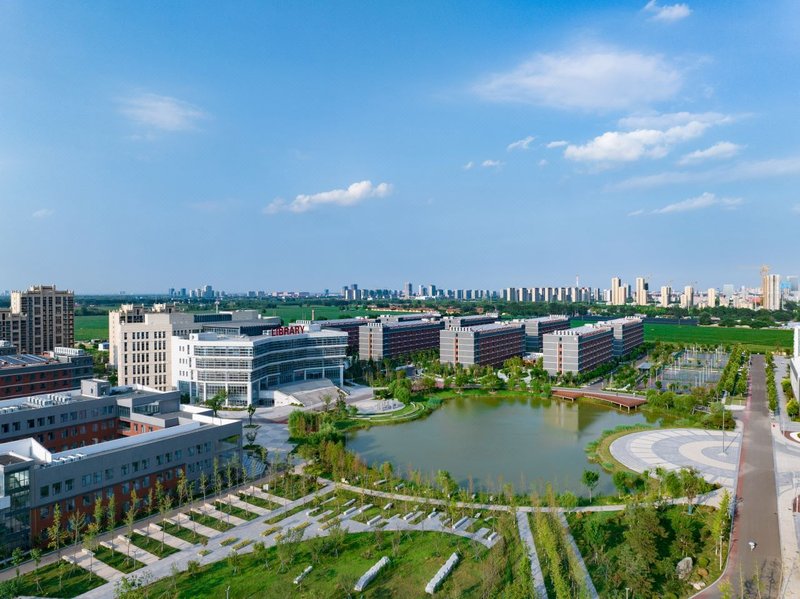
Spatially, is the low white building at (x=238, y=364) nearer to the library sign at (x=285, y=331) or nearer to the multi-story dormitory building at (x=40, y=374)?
the library sign at (x=285, y=331)

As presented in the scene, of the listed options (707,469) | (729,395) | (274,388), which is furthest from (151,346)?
(729,395)

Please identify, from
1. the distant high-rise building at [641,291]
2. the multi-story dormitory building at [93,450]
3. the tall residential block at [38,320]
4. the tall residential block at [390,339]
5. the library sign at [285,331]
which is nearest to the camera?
the multi-story dormitory building at [93,450]

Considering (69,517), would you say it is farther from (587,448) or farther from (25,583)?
(587,448)

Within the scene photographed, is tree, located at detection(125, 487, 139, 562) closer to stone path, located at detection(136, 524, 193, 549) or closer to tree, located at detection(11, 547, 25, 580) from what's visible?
stone path, located at detection(136, 524, 193, 549)

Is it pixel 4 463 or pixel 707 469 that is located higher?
pixel 4 463

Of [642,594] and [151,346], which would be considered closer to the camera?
[642,594]

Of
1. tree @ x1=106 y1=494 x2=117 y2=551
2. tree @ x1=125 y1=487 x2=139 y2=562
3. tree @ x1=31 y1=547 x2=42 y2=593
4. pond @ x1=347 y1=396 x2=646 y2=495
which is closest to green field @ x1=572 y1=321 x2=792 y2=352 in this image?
pond @ x1=347 y1=396 x2=646 y2=495

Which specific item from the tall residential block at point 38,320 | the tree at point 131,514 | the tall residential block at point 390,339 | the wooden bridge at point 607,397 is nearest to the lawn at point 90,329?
the tall residential block at point 38,320
